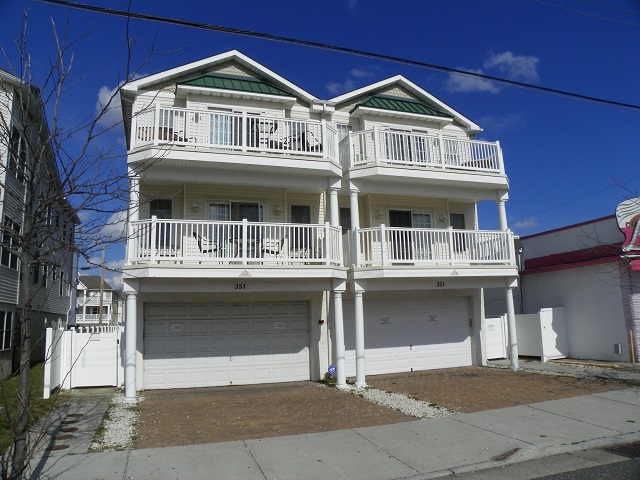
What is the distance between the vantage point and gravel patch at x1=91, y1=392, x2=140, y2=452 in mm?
7445

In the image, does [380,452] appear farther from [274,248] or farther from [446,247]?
[446,247]

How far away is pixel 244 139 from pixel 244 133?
160 mm

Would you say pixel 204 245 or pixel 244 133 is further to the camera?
pixel 204 245

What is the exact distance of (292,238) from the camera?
1382 centimetres

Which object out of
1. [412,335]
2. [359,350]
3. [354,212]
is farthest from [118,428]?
[412,335]

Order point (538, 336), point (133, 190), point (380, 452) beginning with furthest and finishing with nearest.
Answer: point (538, 336), point (380, 452), point (133, 190)

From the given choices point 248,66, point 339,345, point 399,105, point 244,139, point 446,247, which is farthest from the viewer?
point 399,105

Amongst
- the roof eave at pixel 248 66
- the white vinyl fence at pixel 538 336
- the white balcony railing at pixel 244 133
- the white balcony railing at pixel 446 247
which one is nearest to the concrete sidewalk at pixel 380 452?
the white balcony railing at pixel 446 247

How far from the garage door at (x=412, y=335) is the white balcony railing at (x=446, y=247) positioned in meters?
1.61

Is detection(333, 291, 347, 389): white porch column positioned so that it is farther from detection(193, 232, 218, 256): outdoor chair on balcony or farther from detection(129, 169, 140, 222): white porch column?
detection(129, 169, 140, 222): white porch column

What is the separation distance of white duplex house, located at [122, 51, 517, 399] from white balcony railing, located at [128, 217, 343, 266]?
6 centimetres

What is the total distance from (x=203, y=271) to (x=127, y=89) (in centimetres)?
582

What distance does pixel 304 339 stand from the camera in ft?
46.1

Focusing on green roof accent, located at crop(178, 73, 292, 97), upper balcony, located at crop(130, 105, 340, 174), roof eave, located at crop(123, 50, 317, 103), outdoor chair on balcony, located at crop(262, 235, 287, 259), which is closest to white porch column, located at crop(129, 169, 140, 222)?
upper balcony, located at crop(130, 105, 340, 174)
